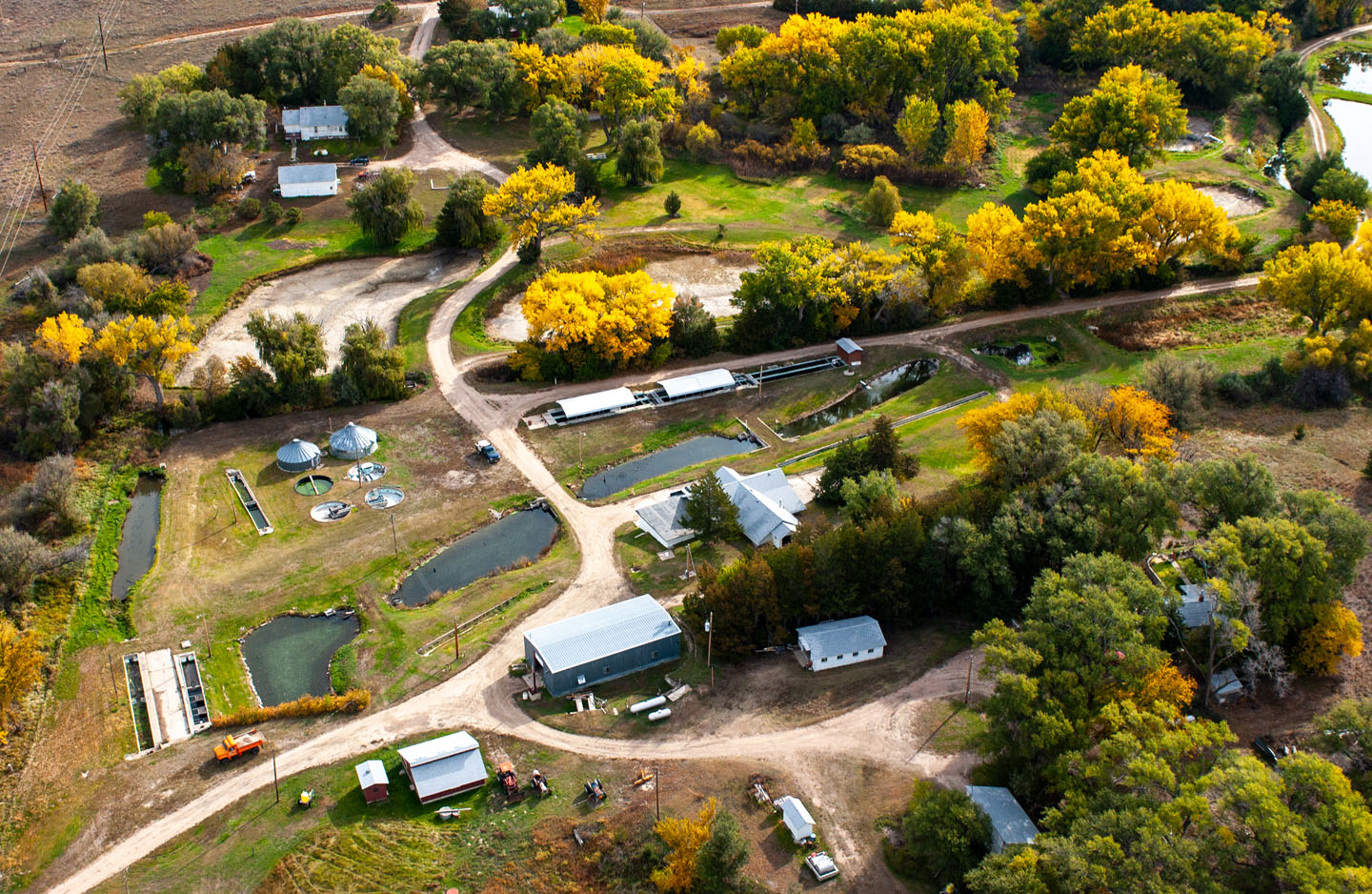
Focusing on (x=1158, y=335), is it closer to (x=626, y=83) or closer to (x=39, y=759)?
(x=626, y=83)

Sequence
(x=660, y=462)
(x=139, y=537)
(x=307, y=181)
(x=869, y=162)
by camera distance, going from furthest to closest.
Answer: (x=869, y=162) < (x=307, y=181) < (x=660, y=462) < (x=139, y=537)

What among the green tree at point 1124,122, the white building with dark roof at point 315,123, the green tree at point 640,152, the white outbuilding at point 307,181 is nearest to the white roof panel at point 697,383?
the green tree at point 640,152

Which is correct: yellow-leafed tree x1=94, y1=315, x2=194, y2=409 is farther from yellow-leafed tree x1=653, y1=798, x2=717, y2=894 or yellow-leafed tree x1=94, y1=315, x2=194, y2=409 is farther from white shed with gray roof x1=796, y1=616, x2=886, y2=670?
yellow-leafed tree x1=653, y1=798, x2=717, y2=894

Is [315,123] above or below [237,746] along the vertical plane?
above

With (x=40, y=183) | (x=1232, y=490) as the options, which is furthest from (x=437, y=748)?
(x=40, y=183)

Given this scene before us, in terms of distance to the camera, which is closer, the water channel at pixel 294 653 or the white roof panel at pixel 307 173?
the water channel at pixel 294 653

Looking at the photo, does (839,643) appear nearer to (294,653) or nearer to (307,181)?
(294,653)

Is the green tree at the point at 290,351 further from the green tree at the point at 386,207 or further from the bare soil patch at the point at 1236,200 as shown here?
the bare soil patch at the point at 1236,200

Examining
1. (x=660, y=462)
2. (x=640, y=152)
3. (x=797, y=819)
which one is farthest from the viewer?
(x=640, y=152)
